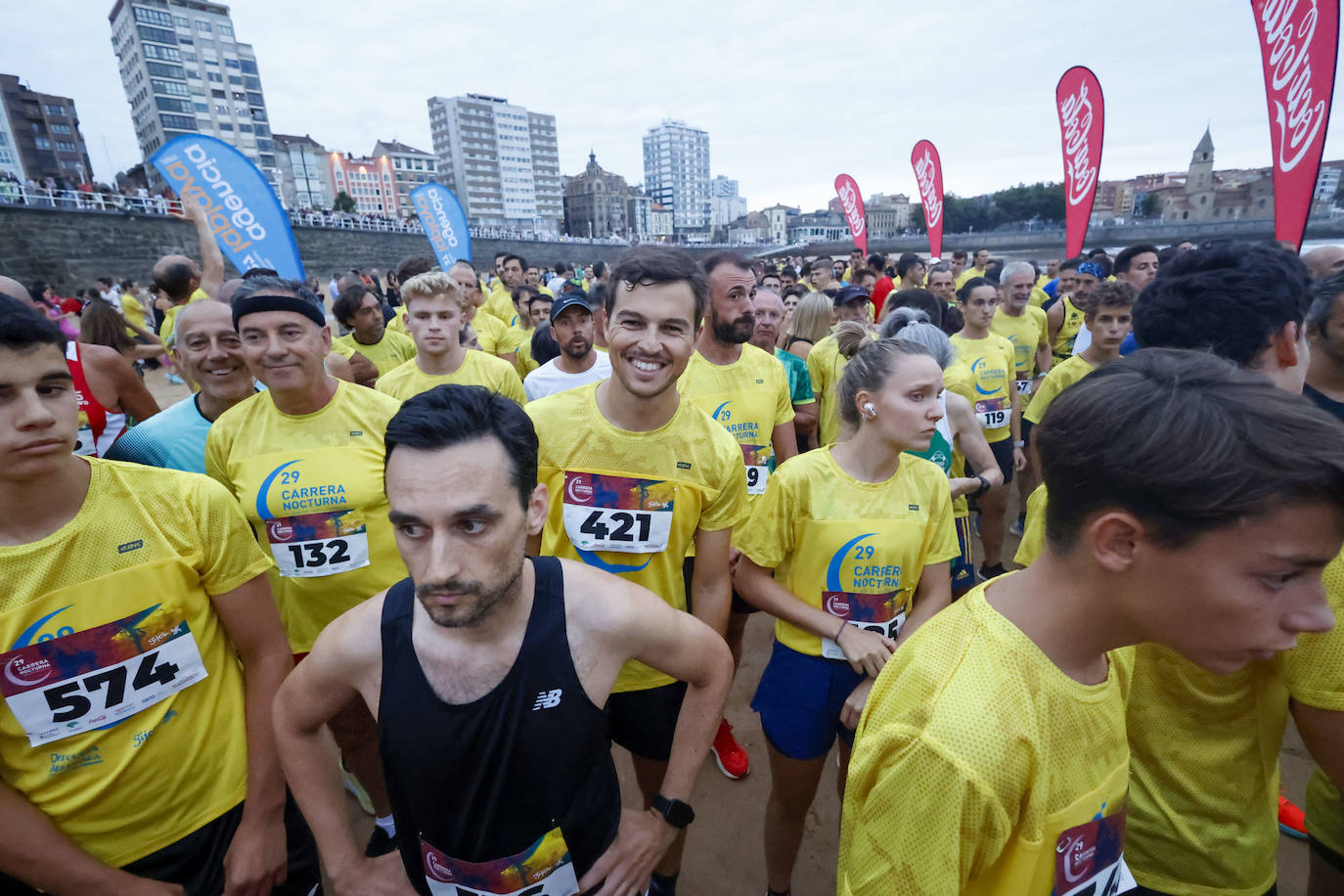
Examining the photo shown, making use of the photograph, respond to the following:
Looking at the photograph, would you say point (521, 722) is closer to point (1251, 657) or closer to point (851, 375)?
point (1251, 657)

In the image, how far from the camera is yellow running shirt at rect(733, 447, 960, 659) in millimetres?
2338

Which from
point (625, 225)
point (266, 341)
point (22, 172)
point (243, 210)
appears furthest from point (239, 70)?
point (266, 341)

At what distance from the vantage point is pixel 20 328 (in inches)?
61.8

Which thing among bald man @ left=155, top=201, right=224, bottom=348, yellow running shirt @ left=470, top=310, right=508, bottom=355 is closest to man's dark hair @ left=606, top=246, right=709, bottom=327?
bald man @ left=155, top=201, right=224, bottom=348

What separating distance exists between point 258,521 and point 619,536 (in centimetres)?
160

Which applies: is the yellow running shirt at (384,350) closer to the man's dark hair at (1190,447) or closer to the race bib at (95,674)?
the race bib at (95,674)

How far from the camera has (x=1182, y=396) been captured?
99 cm

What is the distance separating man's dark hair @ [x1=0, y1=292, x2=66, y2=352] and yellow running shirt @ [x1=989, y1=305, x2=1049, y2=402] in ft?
23.1

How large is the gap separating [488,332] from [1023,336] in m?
6.08

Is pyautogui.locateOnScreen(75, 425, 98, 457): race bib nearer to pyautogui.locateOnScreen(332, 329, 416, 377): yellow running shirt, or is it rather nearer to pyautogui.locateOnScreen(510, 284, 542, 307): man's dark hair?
pyautogui.locateOnScreen(332, 329, 416, 377): yellow running shirt

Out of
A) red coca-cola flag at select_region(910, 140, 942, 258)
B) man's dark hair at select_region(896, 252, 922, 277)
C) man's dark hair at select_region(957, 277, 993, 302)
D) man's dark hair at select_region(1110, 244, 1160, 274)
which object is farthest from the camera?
red coca-cola flag at select_region(910, 140, 942, 258)

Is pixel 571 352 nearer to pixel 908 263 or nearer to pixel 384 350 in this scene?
pixel 384 350

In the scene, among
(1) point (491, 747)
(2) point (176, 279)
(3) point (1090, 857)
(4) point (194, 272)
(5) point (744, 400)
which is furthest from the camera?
(4) point (194, 272)

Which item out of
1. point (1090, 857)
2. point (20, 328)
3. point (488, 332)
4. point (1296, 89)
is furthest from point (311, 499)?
point (1296, 89)
